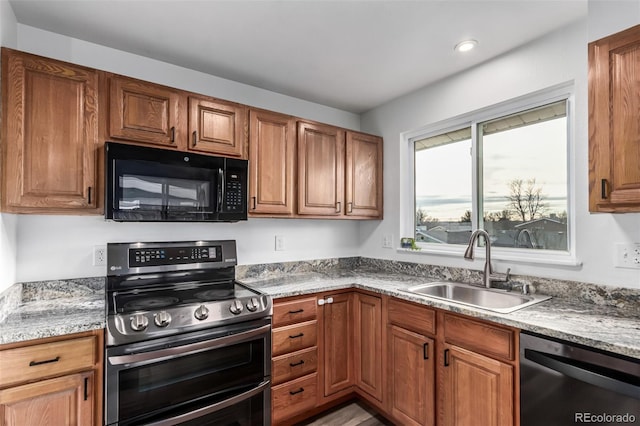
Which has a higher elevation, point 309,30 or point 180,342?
point 309,30

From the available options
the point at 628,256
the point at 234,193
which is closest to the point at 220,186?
the point at 234,193

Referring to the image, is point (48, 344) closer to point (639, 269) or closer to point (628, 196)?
point (628, 196)

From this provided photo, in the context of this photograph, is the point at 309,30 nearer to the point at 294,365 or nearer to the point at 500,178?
the point at 500,178

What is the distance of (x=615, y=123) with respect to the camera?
1.41 metres

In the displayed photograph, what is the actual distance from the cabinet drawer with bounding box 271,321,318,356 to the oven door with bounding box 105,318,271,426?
127 mm

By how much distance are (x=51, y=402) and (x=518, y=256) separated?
8.46 ft

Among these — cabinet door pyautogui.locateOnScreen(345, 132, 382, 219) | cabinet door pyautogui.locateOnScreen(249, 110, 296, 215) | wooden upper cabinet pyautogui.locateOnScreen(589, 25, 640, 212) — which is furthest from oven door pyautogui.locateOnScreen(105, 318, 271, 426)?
wooden upper cabinet pyautogui.locateOnScreen(589, 25, 640, 212)

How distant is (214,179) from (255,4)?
0.99 metres

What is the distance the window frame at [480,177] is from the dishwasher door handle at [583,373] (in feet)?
2.27

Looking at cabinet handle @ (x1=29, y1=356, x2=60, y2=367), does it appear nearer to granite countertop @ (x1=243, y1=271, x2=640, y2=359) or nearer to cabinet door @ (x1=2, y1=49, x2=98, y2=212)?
cabinet door @ (x1=2, y1=49, x2=98, y2=212)

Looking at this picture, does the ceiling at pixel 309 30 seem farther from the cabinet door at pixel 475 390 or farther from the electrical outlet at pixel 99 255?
the cabinet door at pixel 475 390

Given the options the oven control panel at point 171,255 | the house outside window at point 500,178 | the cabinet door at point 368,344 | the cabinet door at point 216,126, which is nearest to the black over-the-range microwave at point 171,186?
the cabinet door at point 216,126

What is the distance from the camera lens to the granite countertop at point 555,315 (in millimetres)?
1248

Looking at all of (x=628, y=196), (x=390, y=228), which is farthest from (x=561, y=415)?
(x=390, y=228)
